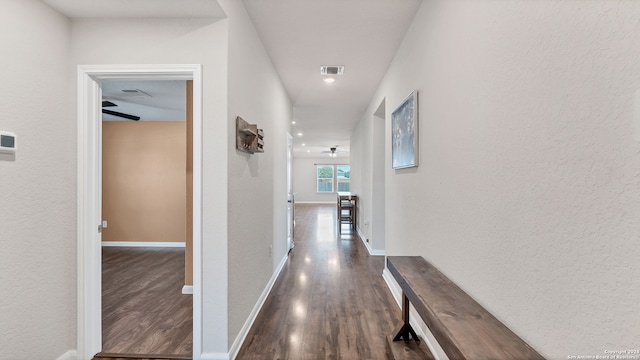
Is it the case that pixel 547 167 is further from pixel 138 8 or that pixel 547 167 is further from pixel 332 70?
pixel 332 70

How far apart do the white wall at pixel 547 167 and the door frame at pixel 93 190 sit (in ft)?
5.24

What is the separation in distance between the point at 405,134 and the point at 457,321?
1702 mm

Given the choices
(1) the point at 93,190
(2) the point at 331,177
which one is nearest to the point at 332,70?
(1) the point at 93,190

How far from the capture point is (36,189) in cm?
172

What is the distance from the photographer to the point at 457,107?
159 cm

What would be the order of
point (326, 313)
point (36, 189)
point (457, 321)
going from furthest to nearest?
point (326, 313) → point (36, 189) → point (457, 321)

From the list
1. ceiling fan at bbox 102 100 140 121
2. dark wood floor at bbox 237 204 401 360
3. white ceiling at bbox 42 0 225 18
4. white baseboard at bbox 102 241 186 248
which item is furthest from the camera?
white baseboard at bbox 102 241 186 248

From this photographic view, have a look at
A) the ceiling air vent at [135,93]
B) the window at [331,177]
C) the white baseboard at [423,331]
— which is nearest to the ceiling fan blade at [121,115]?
the ceiling air vent at [135,93]

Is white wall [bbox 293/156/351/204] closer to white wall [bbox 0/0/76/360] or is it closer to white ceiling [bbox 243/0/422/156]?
white ceiling [bbox 243/0/422/156]

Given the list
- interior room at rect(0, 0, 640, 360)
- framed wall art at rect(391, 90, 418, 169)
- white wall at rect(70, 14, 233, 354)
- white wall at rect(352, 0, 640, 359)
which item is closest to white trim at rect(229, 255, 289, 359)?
interior room at rect(0, 0, 640, 360)

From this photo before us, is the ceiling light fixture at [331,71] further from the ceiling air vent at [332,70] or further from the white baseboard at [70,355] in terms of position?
the white baseboard at [70,355]

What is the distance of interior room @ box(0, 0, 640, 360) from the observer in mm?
799

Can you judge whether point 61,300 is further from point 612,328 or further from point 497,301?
point 612,328

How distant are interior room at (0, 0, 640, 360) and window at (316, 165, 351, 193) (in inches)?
422
